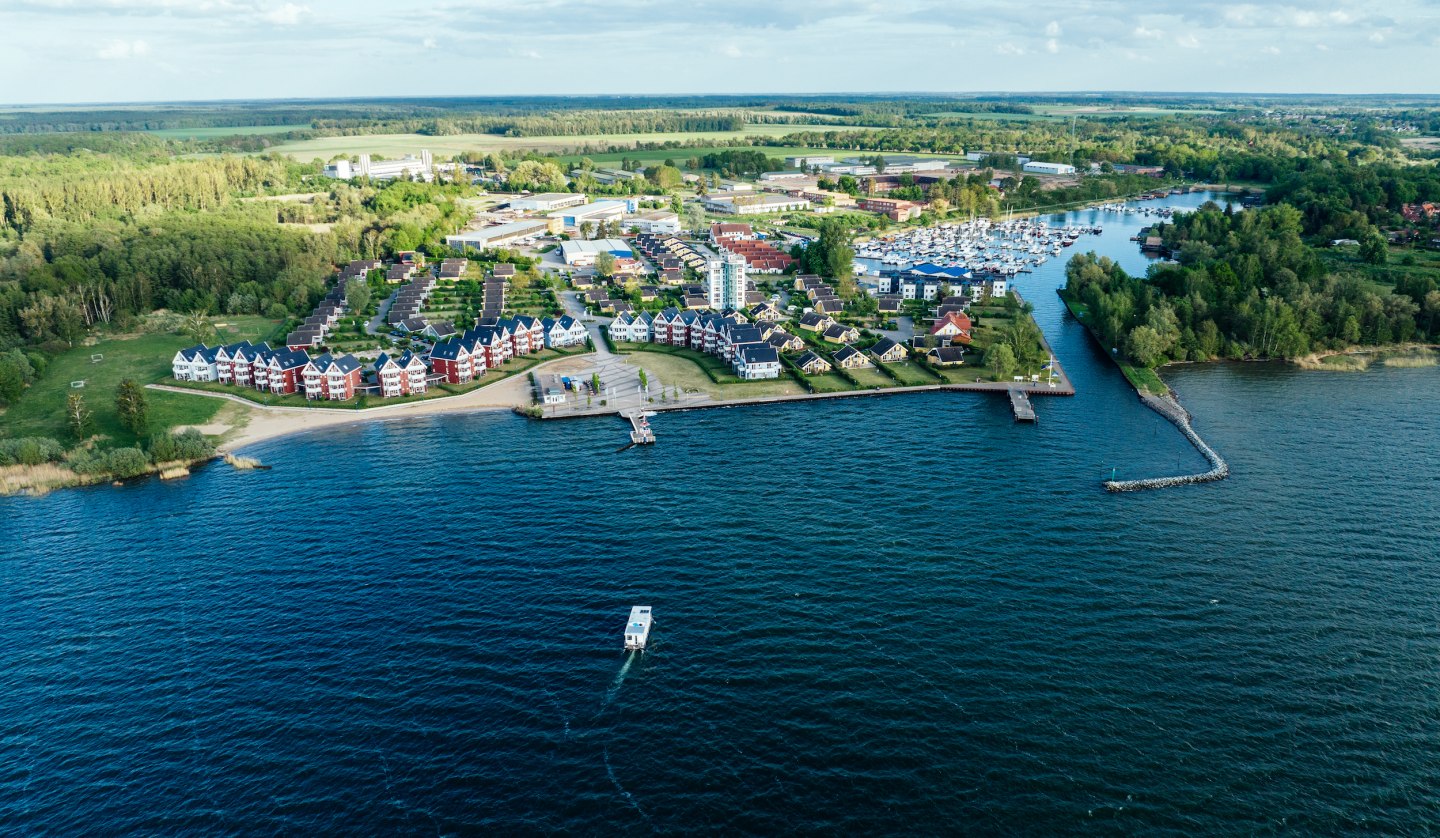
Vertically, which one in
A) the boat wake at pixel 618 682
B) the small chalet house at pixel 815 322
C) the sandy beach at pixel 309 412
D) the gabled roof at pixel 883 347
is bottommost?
the boat wake at pixel 618 682

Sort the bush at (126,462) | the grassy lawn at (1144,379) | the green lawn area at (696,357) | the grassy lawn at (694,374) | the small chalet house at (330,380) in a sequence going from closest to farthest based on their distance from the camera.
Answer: the bush at (126,462) → the small chalet house at (330,380) → the grassy lawn at (1144,379) → the grassy lawn at (694,374) → the green lawn area at (696,357)

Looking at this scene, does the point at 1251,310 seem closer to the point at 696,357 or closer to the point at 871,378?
the point at 871,378

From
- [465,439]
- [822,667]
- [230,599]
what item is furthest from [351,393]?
[822,667]

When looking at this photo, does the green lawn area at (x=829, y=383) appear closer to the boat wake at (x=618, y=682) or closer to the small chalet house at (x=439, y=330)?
the small chalet house at (x=439, y=330)

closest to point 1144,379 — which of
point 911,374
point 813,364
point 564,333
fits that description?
point 911,374

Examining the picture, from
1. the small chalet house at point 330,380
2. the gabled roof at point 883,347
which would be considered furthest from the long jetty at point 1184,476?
the small chalet house at point 330,380

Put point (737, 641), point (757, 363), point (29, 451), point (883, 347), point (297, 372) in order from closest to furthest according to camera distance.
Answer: point (737, 641), point (29, 451), point (297, 372), point (757, 363), point (883, 347)

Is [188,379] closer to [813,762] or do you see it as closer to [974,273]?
[813,762]
